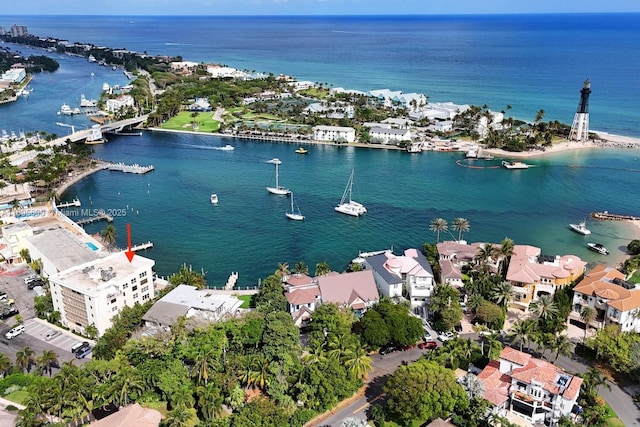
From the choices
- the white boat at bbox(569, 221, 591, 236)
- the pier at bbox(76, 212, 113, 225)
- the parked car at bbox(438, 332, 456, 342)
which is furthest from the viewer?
the pier at bbox(76, 212, 113, 225)

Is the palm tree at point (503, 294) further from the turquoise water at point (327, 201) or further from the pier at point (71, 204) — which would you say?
the pier at point (71, 204)

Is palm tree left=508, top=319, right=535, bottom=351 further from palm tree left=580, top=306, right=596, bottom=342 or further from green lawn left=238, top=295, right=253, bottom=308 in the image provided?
green lawn left=238, top=295, right=253, bottom=308

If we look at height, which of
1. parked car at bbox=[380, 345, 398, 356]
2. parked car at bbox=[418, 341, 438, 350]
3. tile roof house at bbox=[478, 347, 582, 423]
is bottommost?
parked car at bbox=[380, 345, 398, 356]

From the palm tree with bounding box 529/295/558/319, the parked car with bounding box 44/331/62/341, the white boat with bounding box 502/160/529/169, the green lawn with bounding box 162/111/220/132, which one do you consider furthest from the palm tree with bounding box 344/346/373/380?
the green lawn with bounding box 162/111/220/132

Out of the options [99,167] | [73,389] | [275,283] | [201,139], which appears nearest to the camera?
→ [73,389]

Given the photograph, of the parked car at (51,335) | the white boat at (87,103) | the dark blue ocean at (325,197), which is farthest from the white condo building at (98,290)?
the white boat at (87,103)

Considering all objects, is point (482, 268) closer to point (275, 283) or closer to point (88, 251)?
point (275, 283)

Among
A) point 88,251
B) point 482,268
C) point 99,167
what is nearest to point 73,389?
point 88,251
